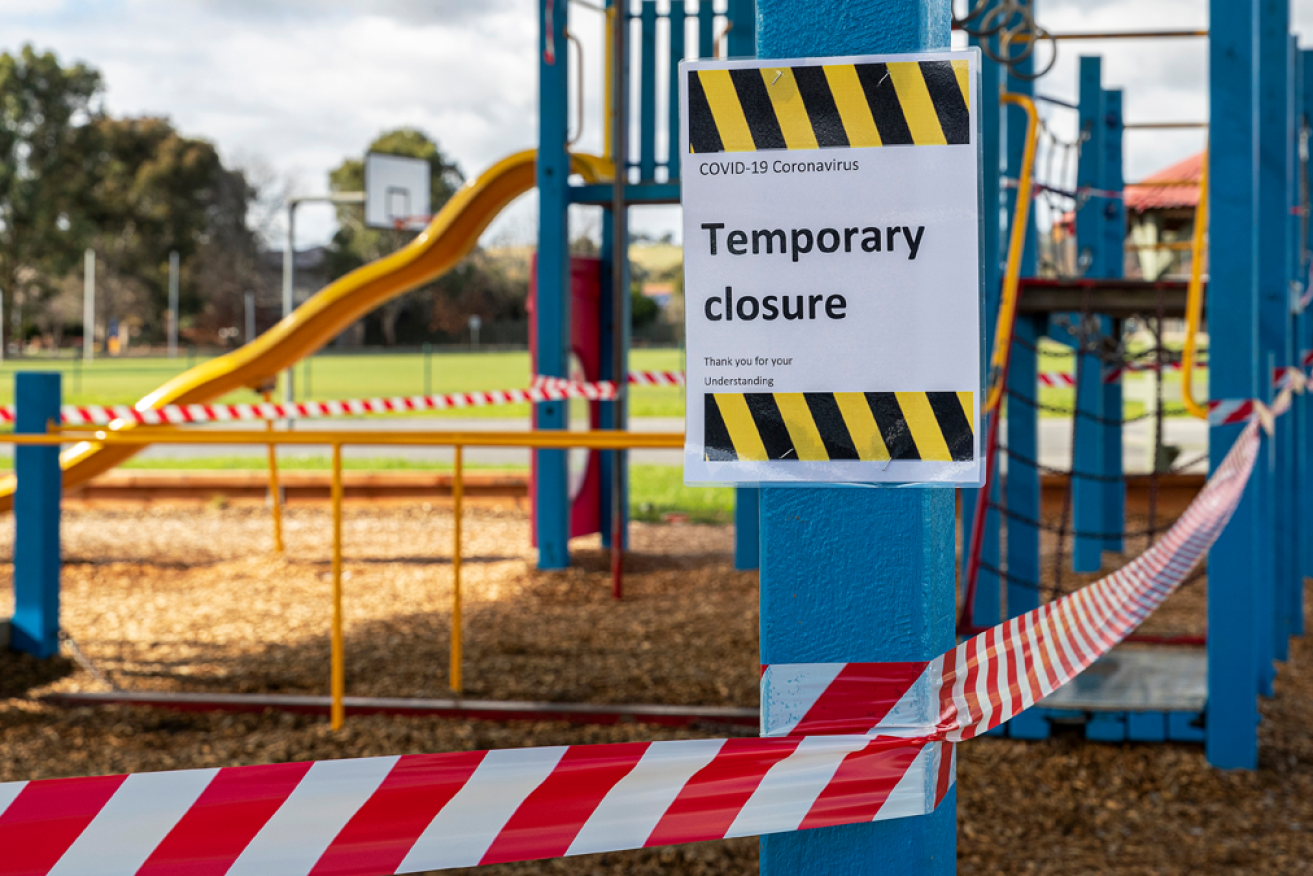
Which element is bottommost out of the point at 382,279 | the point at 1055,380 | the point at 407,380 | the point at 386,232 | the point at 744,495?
the point at 744,495

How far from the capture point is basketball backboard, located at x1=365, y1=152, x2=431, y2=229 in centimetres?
1600

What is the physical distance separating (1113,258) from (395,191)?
10.5 metres

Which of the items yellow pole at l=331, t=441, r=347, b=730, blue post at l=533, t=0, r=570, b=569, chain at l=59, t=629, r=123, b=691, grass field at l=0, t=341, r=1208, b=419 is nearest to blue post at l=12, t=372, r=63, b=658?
chain at l=59, t=629, r=123, b=691

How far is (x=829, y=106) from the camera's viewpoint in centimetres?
148

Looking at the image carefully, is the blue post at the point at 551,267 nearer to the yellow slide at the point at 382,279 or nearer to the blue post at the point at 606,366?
the blue post at the point at 606,366

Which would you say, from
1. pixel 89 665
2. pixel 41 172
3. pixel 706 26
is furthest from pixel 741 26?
pixel 41 172

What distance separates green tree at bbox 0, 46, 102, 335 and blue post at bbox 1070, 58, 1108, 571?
53.2m

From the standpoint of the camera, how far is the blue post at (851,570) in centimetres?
151

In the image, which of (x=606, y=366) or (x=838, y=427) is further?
(x=606, y=366)

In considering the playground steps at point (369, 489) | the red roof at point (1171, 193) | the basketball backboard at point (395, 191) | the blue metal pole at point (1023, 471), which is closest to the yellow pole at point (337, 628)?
the blue metal pole at point (1023, 471)

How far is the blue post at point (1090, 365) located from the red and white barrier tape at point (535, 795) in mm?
7080

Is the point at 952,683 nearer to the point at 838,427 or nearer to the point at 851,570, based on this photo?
the point at 851,570

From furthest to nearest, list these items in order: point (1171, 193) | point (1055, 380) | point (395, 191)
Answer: point (1171, 193) → point (395, 191) → point (1055, 380)

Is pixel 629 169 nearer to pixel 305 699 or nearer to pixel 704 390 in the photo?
pixel 305 699
